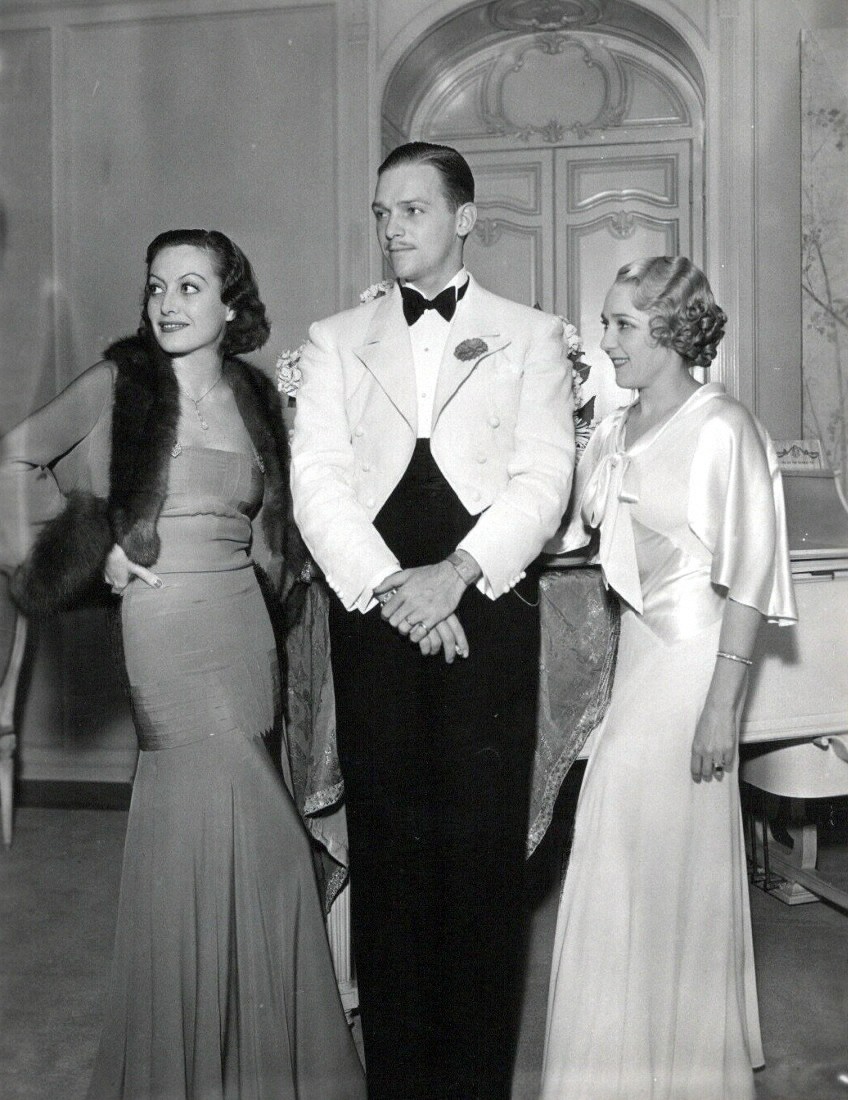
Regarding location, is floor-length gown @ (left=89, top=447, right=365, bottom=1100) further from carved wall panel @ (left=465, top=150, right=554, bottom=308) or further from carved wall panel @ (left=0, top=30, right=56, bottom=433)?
carved wall panel @ (left=465, top=150, right=554, bottom=308)

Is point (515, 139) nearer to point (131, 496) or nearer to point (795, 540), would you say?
point (795, 540)

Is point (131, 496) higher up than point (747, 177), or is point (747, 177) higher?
point (747, 177)

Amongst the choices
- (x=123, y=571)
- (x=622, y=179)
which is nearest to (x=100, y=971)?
(x=123, y=571)

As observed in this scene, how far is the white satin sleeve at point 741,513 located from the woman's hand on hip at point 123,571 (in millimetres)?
1081

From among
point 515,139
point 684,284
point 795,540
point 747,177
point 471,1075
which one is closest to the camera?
point 471,1075

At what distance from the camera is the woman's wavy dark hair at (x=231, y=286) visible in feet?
7.36

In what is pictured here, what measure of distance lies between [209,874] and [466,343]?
1.16 m

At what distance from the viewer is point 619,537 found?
2.24 metres

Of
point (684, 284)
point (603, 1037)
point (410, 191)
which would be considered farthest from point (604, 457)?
point (603, 1037)

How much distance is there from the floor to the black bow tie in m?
1.67

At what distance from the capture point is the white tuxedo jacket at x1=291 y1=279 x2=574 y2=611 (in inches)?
77.8

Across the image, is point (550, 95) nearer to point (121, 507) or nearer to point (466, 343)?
point (466, 343)

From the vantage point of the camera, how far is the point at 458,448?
6.75 feet

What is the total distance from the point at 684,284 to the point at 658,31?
11.8 ft
